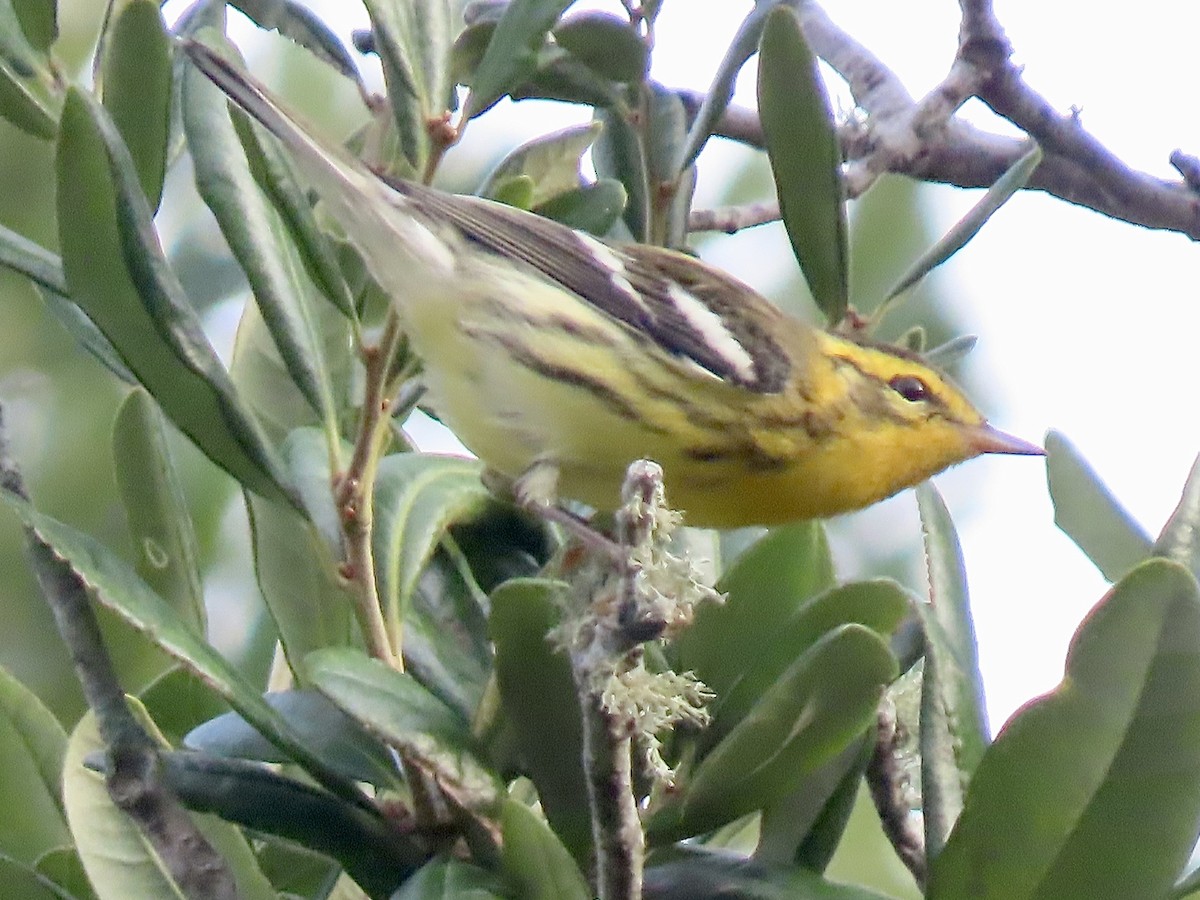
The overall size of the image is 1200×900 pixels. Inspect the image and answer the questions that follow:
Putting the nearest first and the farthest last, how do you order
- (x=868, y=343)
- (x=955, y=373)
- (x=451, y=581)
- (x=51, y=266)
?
(x=51, y=266) → (x=451, y=581) → (x=868, y=343) → (x=955, y=373)

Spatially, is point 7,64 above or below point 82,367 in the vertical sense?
above

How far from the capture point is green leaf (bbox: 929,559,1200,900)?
1065 mm

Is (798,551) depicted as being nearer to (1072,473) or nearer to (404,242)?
(1072,473)

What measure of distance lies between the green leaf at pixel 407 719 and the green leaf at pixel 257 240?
302mm

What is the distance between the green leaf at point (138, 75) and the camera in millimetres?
1339

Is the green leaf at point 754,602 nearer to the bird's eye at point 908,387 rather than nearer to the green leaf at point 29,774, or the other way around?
the green leaf at point 29,774

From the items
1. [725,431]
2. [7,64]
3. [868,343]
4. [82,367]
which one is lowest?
[82,367]

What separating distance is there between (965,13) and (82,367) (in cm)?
136

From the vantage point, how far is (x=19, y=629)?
1.99 m

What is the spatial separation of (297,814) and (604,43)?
89 cm

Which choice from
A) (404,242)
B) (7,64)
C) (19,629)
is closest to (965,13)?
(404,242)

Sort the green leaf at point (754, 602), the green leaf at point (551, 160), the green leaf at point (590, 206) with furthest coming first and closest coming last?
the green leaf at point (551, 160), the green leaf at point (590, 206), the green leaf at point (754, 602)

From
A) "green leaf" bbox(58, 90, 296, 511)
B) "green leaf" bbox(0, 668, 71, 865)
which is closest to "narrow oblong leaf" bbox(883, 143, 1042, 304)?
"green leaf" bbox(58, 90, 296, 511)

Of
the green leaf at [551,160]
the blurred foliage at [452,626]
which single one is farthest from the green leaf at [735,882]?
the green leaf at [551,160]
